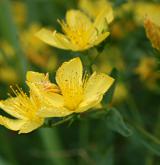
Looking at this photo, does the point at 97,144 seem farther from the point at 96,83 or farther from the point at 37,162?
the point at 96,83

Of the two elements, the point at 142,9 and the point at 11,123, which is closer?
the point at 11,123

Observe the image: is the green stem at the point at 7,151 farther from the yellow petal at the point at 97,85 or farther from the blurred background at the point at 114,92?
the yellow petal at the point at 97,85

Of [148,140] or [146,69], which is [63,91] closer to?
[148,140]

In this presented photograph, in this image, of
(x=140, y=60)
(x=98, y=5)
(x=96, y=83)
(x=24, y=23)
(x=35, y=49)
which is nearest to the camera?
(x=96, y=83)

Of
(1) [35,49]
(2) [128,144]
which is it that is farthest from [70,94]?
(1) [35,49]

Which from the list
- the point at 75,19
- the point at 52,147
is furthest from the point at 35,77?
the point at 52,147

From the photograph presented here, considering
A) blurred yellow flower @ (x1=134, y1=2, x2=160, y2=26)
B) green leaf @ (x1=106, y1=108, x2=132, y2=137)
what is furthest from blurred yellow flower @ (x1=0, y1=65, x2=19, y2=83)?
green leaf @ (x1=106, y1=108, x2=132, y2=137)

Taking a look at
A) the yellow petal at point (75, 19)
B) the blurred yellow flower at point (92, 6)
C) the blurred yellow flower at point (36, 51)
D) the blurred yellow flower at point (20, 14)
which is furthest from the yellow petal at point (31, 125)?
the blurred yellow flower at point (20, 14)
